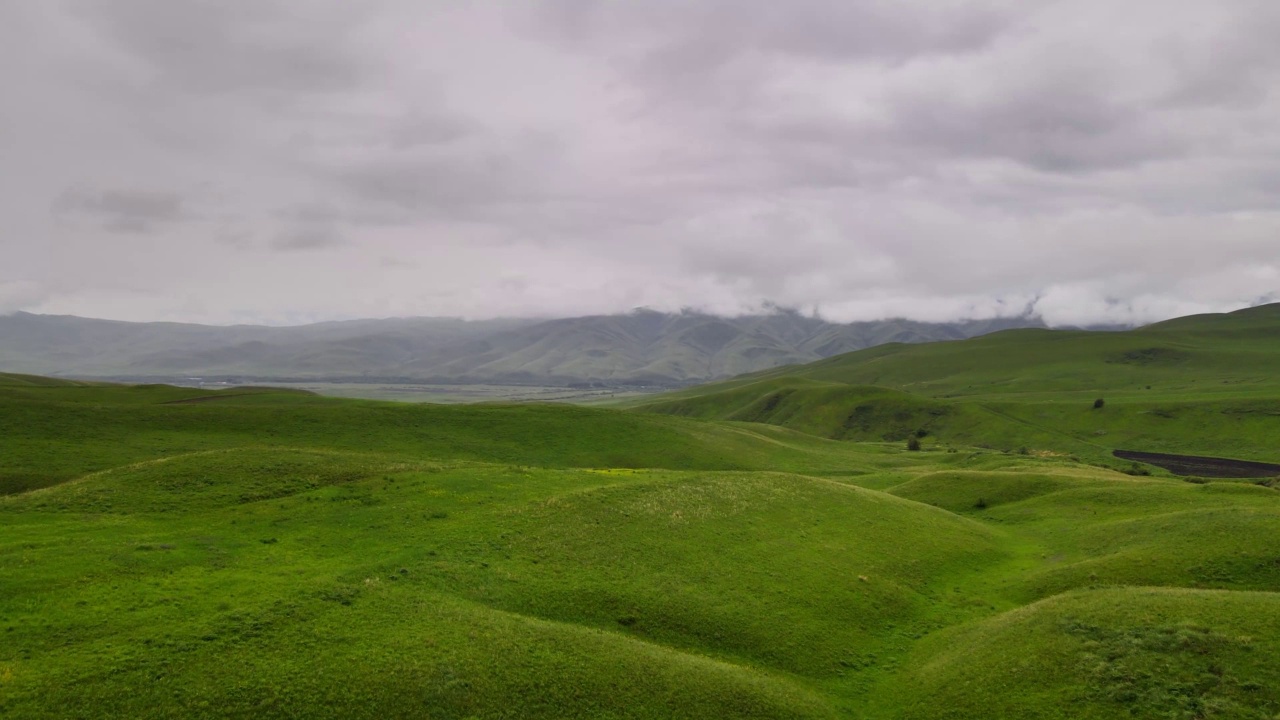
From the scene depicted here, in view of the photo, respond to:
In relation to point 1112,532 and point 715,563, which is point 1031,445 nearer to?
point 1112,532

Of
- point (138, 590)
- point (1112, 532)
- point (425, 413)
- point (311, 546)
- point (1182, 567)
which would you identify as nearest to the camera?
point (138, 590)

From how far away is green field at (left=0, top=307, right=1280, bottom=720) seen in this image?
2400 centimetres

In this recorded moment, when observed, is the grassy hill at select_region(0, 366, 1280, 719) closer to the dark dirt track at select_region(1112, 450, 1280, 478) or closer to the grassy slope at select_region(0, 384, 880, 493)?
the grassy slope at select_region(0, 384, 880, 493)

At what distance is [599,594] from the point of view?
3416 cm

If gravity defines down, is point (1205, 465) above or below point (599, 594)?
below

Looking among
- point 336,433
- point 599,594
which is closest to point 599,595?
point 599,594

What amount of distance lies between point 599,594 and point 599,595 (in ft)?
0.31

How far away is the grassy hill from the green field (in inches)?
5.9

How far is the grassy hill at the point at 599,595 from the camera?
944 inches

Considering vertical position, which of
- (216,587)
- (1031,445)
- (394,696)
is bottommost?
(1031,445)

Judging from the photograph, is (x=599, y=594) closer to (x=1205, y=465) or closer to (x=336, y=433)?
(x=336, y=433)

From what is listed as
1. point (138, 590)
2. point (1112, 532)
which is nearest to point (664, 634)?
point (138, 590)

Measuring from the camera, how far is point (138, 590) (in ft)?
92.7

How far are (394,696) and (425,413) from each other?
84.3 meters
